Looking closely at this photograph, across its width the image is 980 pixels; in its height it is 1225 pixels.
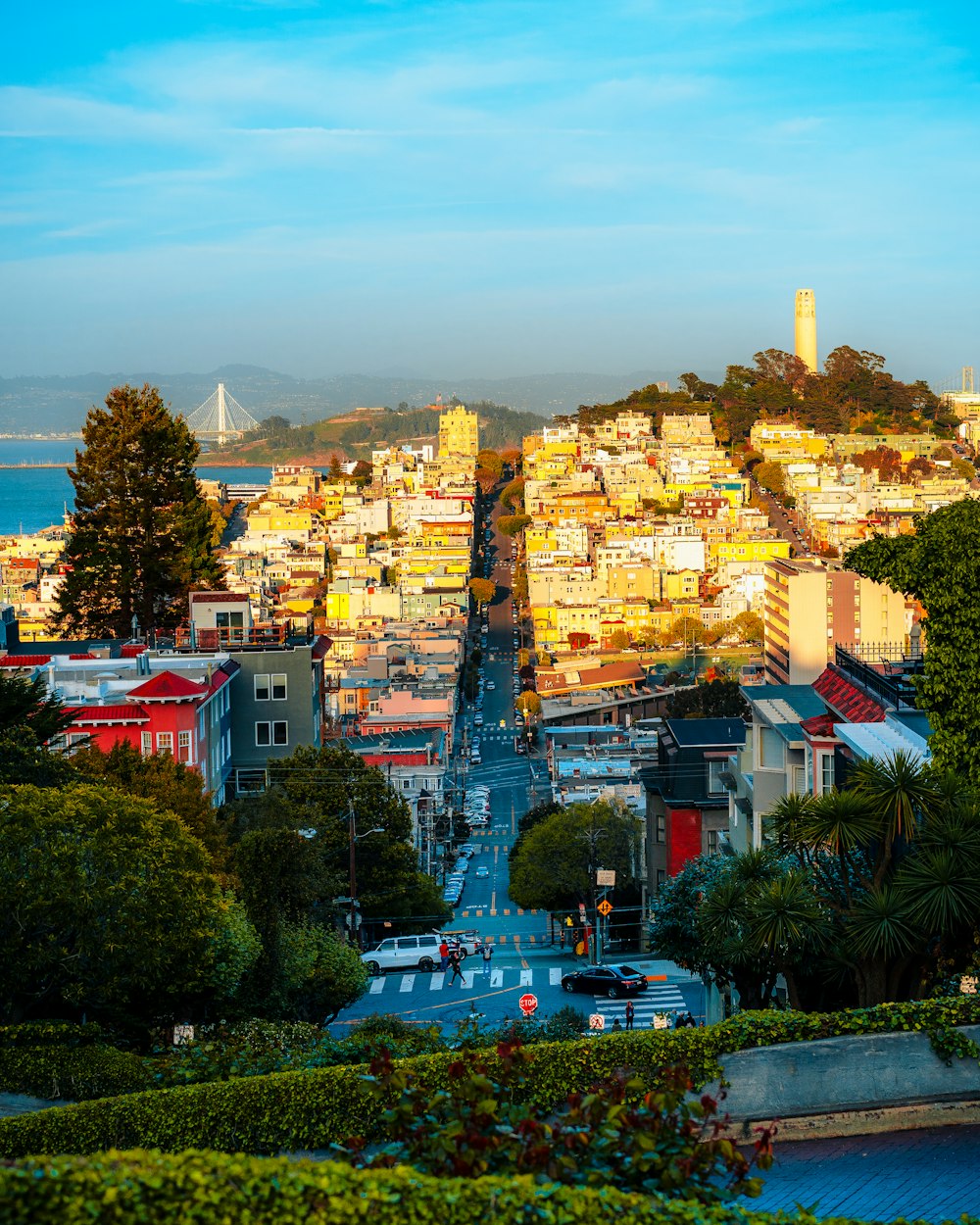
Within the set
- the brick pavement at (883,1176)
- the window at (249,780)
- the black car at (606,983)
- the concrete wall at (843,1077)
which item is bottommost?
the black car at (606,983)

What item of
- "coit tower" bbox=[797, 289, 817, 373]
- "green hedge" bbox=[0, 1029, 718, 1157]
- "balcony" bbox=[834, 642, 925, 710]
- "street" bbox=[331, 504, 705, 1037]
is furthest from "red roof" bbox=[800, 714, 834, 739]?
"coit tower" bbox=[797, 289, 817, 373]

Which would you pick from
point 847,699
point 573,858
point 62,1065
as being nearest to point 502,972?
point 847,699

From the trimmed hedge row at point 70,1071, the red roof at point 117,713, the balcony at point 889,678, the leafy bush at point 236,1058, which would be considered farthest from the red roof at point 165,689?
the leafy bush at point 236,1058

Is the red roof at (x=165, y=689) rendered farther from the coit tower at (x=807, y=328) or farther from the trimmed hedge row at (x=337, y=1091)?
the coit tower at (x=807, y=328)

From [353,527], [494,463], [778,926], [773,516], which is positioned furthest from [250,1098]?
[494,463]

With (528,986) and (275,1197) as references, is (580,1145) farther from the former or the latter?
(528,986)

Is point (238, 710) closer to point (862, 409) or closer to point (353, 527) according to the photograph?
point (353, 527)
